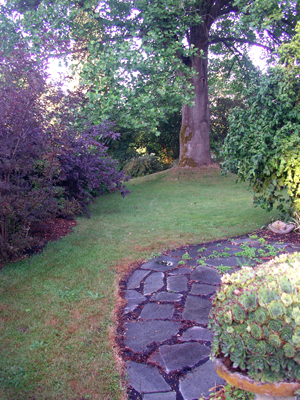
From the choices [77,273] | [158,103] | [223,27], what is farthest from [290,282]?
[223,27]

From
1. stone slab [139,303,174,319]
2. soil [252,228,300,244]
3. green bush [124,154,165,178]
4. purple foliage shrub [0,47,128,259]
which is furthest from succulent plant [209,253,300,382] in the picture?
green bush [124,154,165,178]

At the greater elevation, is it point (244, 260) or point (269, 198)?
point (269, 198)

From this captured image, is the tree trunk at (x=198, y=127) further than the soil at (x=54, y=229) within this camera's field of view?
Yes

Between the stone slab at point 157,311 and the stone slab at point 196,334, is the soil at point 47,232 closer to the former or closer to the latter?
the stone slab at point 157,311

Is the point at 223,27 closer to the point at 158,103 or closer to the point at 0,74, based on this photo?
the point at 158,103

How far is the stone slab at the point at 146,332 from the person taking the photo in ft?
9.15

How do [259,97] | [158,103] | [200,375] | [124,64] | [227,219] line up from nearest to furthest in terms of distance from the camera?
[200,375]
[259,97]
[227,219]
[124,64]
[158,103]

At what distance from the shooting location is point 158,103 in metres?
9.59

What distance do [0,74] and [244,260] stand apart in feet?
13.3

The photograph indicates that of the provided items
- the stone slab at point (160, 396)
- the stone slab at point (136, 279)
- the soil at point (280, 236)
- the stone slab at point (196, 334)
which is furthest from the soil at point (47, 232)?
the soil at point (280, 236)

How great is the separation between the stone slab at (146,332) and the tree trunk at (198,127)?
9.82 metres

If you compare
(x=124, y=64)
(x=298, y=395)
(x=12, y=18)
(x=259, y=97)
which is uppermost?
(x=12, y=18)

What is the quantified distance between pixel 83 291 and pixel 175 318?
1173 millimetres

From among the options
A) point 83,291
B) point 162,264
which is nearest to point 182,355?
point 83,291
